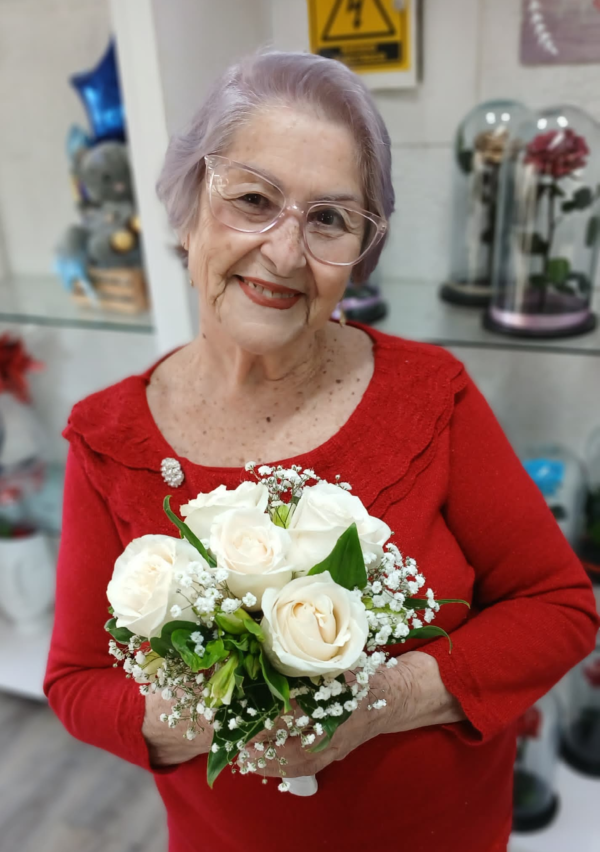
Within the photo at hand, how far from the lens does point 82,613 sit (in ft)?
3.28

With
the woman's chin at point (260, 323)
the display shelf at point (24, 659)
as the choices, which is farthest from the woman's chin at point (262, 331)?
the display shelf at point (24, 659)

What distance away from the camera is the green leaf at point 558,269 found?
1.34 metres

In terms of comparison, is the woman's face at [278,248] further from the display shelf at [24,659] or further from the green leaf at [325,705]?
the display shelf at [24,659]

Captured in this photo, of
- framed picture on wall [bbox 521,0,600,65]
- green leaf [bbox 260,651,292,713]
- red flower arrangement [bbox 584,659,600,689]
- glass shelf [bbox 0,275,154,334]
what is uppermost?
framed picture on wall [bbox 521,0,600,65]

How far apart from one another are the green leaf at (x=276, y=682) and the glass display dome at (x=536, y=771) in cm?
121

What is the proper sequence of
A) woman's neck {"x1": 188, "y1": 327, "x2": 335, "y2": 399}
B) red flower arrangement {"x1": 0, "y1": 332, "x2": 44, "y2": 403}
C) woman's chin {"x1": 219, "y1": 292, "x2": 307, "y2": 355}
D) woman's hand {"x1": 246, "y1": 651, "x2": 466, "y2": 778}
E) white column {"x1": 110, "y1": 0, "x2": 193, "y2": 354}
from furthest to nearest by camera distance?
red flower arrangement {"x1": 0, "y1": 332, "x2": 44, "y2": 403} → white column {"x1": 110, "y1": 0, "x2": 193, "y2": 354} → woman's neck {"x1": 188, "y1": 327, "x2": 335, "y2": 399} → woman's chin {"x1": 219, "y1": 292, "x2": 307, "y2": 355} → woman's hand {"x1": 246, "y1": 651, "x2": 466, "y2": 778}

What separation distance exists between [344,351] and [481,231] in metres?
Answer: 0.56

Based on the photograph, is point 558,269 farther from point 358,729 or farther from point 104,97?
point 104,97

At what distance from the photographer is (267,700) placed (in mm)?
651

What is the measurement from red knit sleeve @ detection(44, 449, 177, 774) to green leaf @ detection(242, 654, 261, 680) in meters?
0.42

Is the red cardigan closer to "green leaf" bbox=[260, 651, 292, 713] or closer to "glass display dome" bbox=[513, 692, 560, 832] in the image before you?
"green leaf" bbox=[260, 651, 292, 713]

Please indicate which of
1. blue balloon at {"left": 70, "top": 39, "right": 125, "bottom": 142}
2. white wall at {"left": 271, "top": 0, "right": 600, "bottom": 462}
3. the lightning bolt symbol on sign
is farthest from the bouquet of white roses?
blue balloon at {"left": 70, "top": 39, "right": 125, "bottom": 142}

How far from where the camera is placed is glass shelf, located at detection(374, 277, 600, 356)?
4.35ft

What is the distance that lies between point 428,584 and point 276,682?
1.27ft
